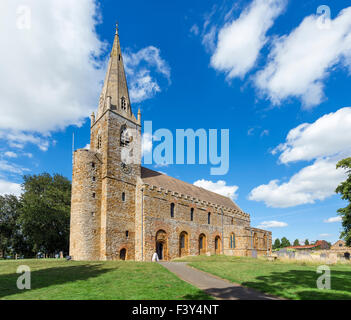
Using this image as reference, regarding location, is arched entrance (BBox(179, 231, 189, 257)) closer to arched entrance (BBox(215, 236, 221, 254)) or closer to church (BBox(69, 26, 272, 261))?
church (BBox(69, 26, 272, 261))

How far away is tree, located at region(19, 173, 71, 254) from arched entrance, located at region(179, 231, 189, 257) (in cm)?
1750

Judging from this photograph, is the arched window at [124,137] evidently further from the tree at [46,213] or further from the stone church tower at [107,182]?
the tree at [46,213]

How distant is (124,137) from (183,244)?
14.4 m

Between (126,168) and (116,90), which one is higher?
(116,90)

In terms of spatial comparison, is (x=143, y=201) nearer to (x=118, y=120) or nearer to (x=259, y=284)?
(x=118, y=120)

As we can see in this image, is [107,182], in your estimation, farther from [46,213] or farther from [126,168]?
[46,213]

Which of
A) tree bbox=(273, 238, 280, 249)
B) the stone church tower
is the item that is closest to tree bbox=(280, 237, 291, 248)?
tree bbox=(273, 238, 280, 249)

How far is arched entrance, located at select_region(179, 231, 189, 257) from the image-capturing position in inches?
1156

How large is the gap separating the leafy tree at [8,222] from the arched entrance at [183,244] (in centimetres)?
2839

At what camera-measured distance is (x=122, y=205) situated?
25938mm

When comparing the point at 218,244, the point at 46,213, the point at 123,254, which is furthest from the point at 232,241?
the point at 46,213

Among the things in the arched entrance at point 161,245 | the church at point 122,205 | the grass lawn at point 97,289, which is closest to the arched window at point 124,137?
the church at point 122,205

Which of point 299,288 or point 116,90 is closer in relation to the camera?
point 299,288
